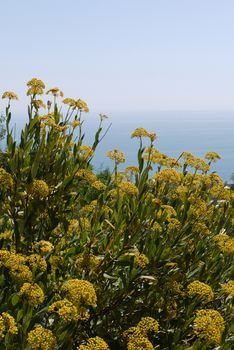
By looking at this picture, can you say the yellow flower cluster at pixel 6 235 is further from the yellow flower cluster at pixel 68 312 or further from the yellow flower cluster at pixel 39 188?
the yellow flower cluster at pixel 68 312

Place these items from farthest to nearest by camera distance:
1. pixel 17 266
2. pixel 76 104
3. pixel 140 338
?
pixel 76 104, pixel 17 266, pixel 140 338

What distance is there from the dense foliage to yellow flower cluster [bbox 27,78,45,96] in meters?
0.01

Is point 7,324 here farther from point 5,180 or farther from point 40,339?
point 5,180

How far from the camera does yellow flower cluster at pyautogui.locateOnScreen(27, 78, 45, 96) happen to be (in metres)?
4.53

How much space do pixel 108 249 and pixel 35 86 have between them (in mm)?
1880

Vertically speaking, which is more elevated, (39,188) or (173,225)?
(39,188)

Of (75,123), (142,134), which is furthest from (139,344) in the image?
(75,123)

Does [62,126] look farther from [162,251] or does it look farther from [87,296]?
[87,296]

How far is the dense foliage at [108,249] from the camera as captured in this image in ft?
9.66

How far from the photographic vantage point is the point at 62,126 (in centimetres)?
452

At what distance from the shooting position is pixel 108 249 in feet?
12.1

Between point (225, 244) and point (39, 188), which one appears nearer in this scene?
point (39, 188)

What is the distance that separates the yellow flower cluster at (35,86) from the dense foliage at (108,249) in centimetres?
1

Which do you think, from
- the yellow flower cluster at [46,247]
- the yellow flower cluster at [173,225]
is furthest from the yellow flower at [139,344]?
the yellow flower cluster at [173,225]
